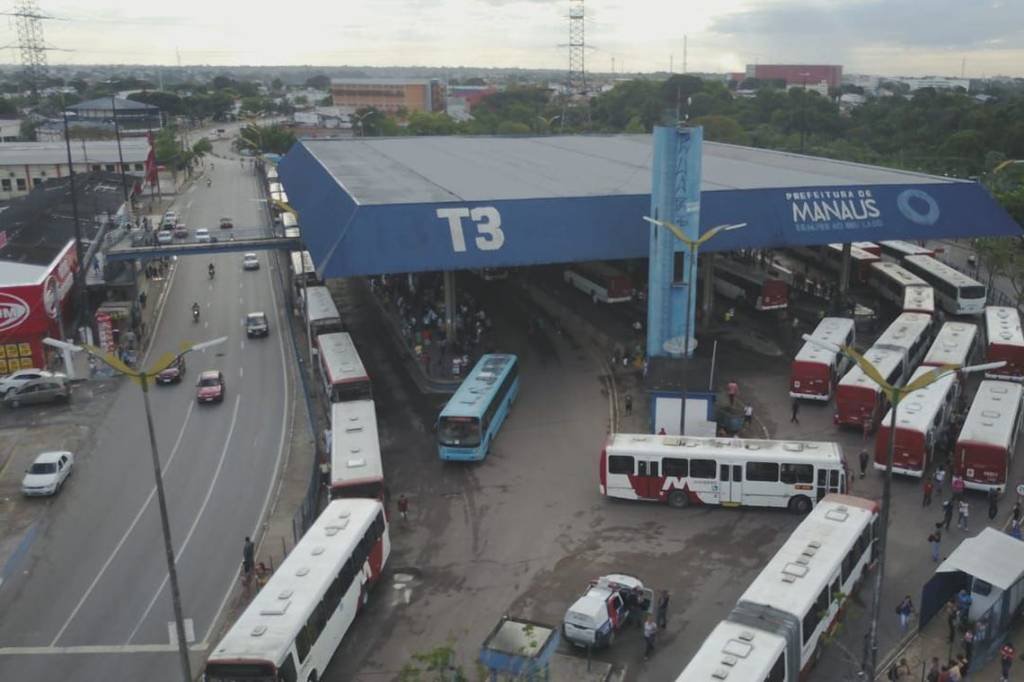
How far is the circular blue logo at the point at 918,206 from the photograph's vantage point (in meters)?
49.6

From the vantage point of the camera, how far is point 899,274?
5634 cm

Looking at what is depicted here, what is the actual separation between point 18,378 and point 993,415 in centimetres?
4294

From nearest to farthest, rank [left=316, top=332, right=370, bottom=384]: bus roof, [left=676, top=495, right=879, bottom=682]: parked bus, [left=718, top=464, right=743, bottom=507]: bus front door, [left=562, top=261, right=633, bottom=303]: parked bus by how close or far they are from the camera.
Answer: [left=676, top=495, right=879, bottom=682]: parked bus → [left=718, top=464, right=743, bottom=507]: bus front door → [left=316, top=332, right=370, bottom=384]: bus roof → [left=562, top=261, right=633, bottom=303]: parked bus

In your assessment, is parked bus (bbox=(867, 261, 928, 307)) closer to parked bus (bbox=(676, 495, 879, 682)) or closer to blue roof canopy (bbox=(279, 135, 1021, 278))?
blue roof canopy (bbox=(279, 135, 1021, 278))

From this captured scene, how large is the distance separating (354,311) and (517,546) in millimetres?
33374

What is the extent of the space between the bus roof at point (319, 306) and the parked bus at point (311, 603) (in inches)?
902

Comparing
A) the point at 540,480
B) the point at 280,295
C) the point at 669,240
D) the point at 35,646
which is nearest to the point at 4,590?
the point at 35,646

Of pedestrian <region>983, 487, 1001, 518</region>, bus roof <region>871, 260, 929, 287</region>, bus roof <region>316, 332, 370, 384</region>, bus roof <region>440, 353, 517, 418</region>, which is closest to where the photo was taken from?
pedestrian <region>983, 487, 1001, 518</region>

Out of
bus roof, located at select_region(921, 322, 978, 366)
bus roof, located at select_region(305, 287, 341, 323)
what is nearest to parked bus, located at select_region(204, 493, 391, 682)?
bus roof, located at select_region(305, 287, 341, 323)

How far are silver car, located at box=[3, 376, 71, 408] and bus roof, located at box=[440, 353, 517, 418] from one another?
2011cm

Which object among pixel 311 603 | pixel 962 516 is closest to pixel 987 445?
pixel 962 516

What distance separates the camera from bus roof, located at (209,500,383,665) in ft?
64.1

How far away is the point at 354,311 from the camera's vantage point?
194 feet

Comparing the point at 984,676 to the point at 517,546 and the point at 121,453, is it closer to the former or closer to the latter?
the point at 517,546
